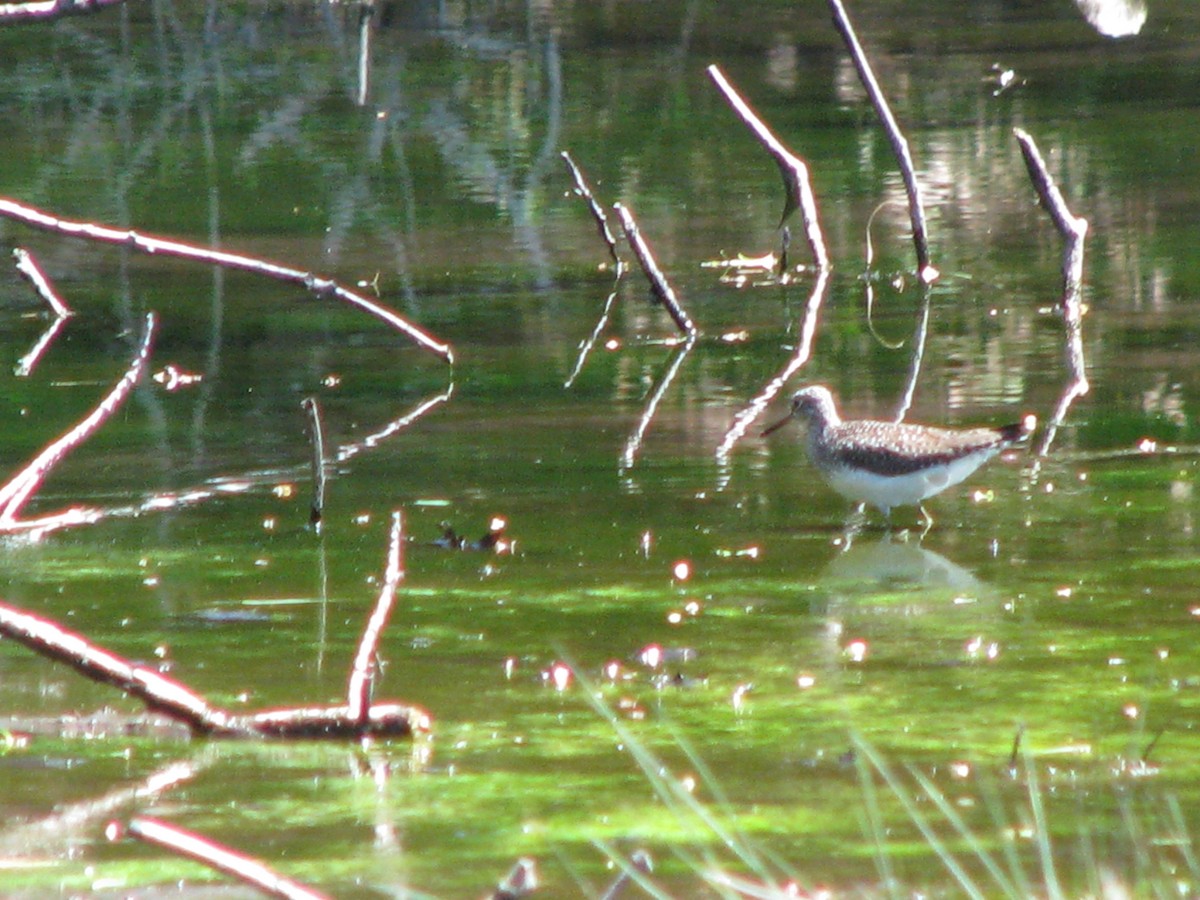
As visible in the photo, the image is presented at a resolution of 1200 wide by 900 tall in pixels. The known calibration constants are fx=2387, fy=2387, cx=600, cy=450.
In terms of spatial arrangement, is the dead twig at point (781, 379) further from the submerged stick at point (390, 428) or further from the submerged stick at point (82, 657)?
the submerged stick at point (82, 657)

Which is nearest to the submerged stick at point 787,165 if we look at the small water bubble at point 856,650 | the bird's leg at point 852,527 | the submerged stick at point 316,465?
the bird's leg at point 852,527

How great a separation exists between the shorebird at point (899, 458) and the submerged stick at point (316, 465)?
5.34 ft

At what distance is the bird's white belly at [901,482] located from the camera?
24.6ft

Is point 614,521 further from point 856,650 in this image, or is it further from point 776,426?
point 856,650

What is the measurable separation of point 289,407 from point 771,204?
564cm

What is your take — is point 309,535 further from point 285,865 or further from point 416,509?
point 285,865

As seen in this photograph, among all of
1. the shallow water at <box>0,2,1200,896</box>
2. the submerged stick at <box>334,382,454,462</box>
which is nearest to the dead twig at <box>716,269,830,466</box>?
the shallow water at <box>0,2,1200,896</box>

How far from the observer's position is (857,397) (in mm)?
9625

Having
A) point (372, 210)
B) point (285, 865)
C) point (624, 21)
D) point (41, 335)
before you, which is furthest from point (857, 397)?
point (624, 21)

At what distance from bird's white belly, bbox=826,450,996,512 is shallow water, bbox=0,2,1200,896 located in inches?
5.3

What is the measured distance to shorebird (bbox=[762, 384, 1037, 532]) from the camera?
7500mm

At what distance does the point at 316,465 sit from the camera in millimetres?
7375

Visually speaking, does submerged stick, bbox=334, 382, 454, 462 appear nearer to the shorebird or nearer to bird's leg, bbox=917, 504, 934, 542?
the shorebird

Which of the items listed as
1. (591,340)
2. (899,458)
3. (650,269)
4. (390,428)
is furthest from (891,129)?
(899,458)
